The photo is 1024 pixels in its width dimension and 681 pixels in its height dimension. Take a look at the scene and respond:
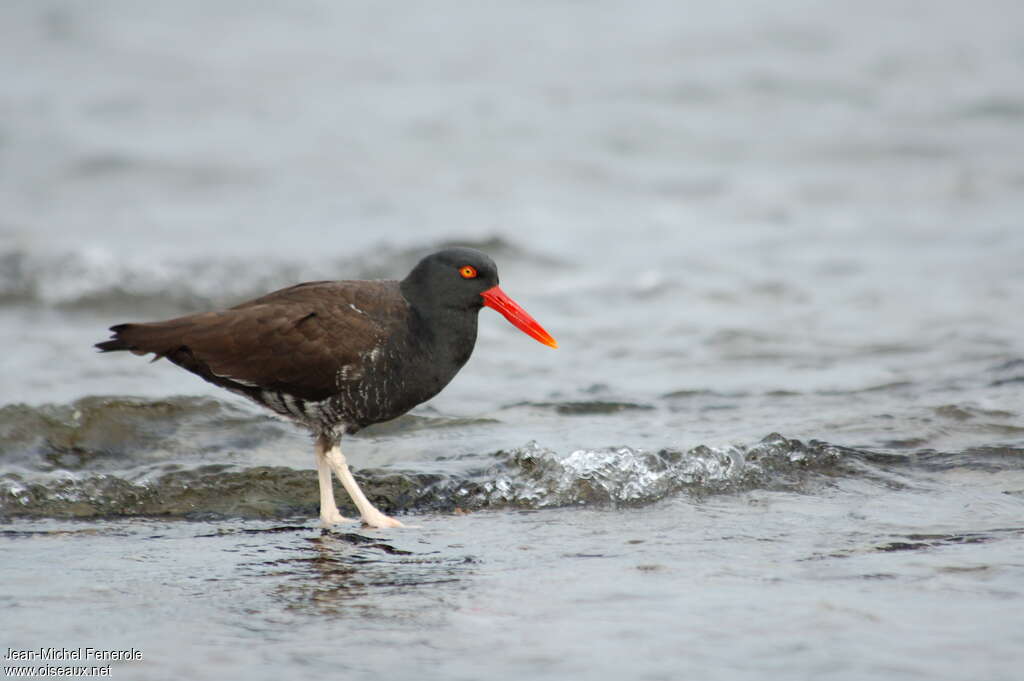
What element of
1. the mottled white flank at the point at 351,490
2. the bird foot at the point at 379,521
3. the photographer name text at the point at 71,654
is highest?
the mottled white flank at the point at 351,490

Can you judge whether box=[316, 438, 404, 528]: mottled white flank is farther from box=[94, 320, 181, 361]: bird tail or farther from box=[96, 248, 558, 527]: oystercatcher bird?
box=[94, 320, 181, 361]: bird tail

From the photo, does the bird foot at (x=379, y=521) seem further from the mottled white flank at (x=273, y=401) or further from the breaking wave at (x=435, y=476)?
the mottled white flank at (x=273, y=401)

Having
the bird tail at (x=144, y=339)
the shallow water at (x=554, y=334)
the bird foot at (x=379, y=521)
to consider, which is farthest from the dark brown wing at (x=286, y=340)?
the shallow water at (x=554, y=334)

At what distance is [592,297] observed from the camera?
11430mm

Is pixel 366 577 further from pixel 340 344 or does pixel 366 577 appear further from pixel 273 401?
pixel 273 401

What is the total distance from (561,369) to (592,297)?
2.36m

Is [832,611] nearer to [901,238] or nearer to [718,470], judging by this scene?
[718,470]

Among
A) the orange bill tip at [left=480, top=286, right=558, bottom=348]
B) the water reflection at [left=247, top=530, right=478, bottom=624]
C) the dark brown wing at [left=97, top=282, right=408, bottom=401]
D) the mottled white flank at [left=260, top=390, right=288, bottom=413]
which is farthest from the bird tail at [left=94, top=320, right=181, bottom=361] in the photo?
the orange bill tip at [left=480, top=286, right=558, bottom=348]

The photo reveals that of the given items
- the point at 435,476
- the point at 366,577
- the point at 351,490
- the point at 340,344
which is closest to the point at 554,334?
the point at 435,476

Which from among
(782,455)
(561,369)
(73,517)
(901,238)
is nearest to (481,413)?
(561,369)

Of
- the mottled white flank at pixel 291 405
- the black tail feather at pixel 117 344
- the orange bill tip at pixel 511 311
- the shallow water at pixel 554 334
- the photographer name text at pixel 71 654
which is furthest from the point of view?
the orange bill tip at pixel 511 311

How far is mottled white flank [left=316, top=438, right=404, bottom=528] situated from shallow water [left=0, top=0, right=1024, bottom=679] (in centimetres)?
13

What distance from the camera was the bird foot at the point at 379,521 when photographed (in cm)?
584

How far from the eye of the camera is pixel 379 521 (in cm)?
586
